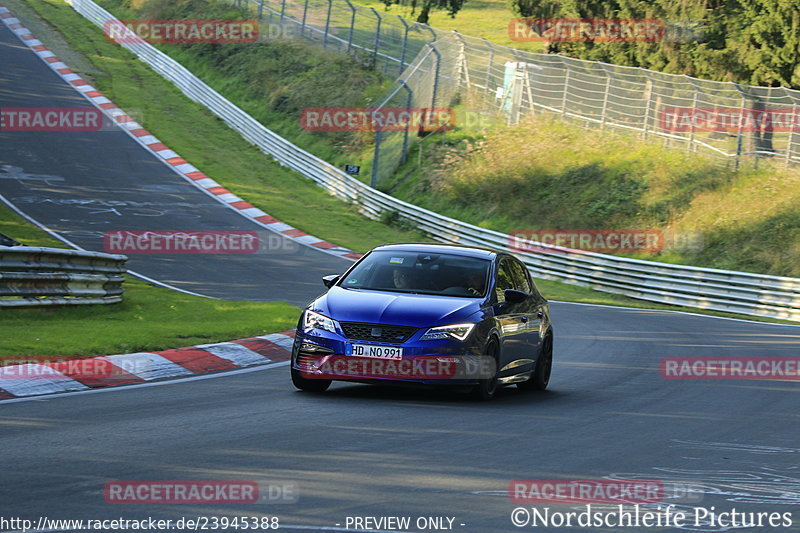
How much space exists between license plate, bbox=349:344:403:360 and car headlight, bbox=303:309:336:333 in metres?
0.33

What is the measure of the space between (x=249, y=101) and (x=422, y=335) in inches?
1745

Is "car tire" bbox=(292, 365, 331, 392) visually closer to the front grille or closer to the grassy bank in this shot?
the front grille

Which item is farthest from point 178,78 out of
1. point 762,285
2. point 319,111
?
point 762,285

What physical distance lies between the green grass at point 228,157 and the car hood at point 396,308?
18.1 m

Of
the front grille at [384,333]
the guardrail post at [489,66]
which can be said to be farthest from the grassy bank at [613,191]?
the front grille at [384,333]

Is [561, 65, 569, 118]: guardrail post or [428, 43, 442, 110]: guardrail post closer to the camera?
[561, 65, 569, 118]: guardrail post

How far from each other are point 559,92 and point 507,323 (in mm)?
30418

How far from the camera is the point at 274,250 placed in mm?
31391

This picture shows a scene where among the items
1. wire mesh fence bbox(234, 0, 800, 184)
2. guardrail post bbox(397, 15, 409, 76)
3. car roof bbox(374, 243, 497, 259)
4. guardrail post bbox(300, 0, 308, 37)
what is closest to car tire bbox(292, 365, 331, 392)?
→ car roof bbox(374, 243, 497, 259)

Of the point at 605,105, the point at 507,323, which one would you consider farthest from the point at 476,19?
the point at 507,323

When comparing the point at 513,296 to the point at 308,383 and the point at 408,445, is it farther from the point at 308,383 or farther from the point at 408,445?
the point at 408,445

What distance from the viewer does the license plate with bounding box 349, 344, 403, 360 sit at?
10258 millimetres

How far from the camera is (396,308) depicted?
1059 centimetres

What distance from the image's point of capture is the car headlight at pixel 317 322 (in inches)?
415
